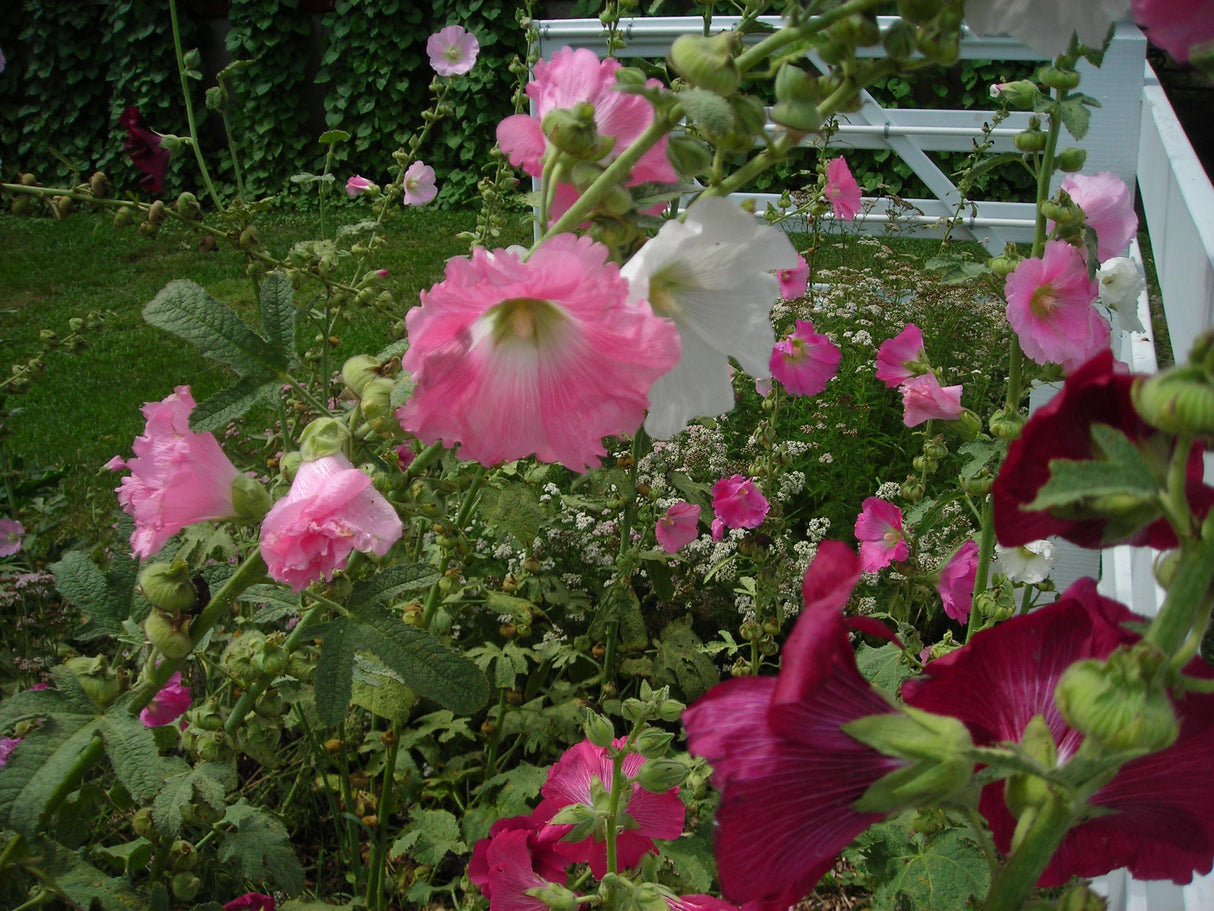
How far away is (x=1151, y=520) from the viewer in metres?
0.40

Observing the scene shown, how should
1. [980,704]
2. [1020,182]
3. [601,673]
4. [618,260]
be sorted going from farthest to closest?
[1020,182] → [601,673] → [618,260] → [980,704]

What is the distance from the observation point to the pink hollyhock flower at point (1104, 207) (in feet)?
4.49

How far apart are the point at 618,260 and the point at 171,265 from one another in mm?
6273

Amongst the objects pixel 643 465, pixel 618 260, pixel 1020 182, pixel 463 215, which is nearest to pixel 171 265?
pixel 463 215

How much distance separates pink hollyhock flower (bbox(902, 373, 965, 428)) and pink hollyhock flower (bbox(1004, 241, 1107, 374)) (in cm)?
25

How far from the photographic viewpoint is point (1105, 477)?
1.28 feet

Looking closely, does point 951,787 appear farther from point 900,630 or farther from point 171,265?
point 171,265

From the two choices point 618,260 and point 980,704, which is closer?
point 980,704

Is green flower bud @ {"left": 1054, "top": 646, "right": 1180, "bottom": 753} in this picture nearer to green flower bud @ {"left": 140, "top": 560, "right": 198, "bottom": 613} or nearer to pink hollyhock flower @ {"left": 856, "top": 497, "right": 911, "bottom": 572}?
green flower bud @ {"left": 140, "top": 560, "right": 198, "bottom": 613}

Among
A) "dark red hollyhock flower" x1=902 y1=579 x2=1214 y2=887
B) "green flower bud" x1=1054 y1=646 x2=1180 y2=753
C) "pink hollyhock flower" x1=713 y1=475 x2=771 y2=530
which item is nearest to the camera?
"green flower bud" x1=1054 y1=646 x2=1180 y2=753

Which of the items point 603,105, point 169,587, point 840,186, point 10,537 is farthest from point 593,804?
point 10,537

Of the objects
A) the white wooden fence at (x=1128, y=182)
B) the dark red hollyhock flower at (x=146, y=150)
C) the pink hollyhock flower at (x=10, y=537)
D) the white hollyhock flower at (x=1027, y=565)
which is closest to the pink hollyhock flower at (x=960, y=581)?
the white hollyhock flower at (x=1027, y=565)

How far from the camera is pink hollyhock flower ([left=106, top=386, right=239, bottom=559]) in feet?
2.52

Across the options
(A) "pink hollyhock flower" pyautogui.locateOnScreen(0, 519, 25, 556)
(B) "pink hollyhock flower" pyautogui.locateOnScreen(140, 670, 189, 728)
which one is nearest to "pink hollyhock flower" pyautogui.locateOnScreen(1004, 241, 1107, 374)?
(B) "pink hollyhock flower" pyautogui.locateOnScreen(140, 670, 189, 728)
